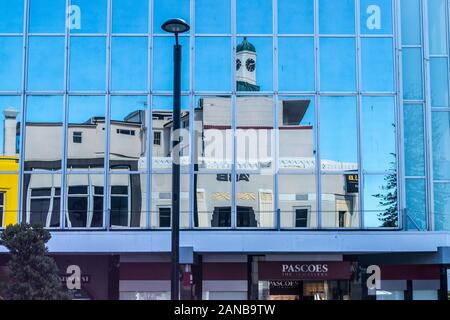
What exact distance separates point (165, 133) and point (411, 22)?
8539 millimetres

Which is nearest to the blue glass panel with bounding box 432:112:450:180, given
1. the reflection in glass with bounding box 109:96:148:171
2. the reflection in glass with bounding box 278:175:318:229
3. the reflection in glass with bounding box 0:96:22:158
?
the reflection in glass with bounding box 278:175:318:229

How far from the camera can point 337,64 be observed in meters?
20.7

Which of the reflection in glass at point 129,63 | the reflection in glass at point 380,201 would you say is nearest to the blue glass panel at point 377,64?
the reflection in glass at point 380,201

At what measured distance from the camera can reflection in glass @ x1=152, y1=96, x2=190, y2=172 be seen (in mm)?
20219

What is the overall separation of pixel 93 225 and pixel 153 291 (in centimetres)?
270

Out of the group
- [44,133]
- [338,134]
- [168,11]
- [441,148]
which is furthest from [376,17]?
[44,133]

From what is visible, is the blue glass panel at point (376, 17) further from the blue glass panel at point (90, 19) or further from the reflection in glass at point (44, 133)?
the reflection in glass at point (44, 133)

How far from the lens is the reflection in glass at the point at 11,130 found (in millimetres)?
20344

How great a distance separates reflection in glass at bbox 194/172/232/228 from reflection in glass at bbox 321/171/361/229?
9.04ft

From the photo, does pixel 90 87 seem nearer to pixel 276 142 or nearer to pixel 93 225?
pixel 93 225

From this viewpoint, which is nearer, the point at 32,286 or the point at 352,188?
the point at 32,286

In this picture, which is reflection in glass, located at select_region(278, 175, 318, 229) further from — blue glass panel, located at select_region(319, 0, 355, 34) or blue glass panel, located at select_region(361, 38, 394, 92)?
blue glass panel, located at select_region(319, 0, 355, 34)

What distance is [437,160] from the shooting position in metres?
21.6

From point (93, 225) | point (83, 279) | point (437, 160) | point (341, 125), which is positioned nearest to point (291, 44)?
point (341, 125)
